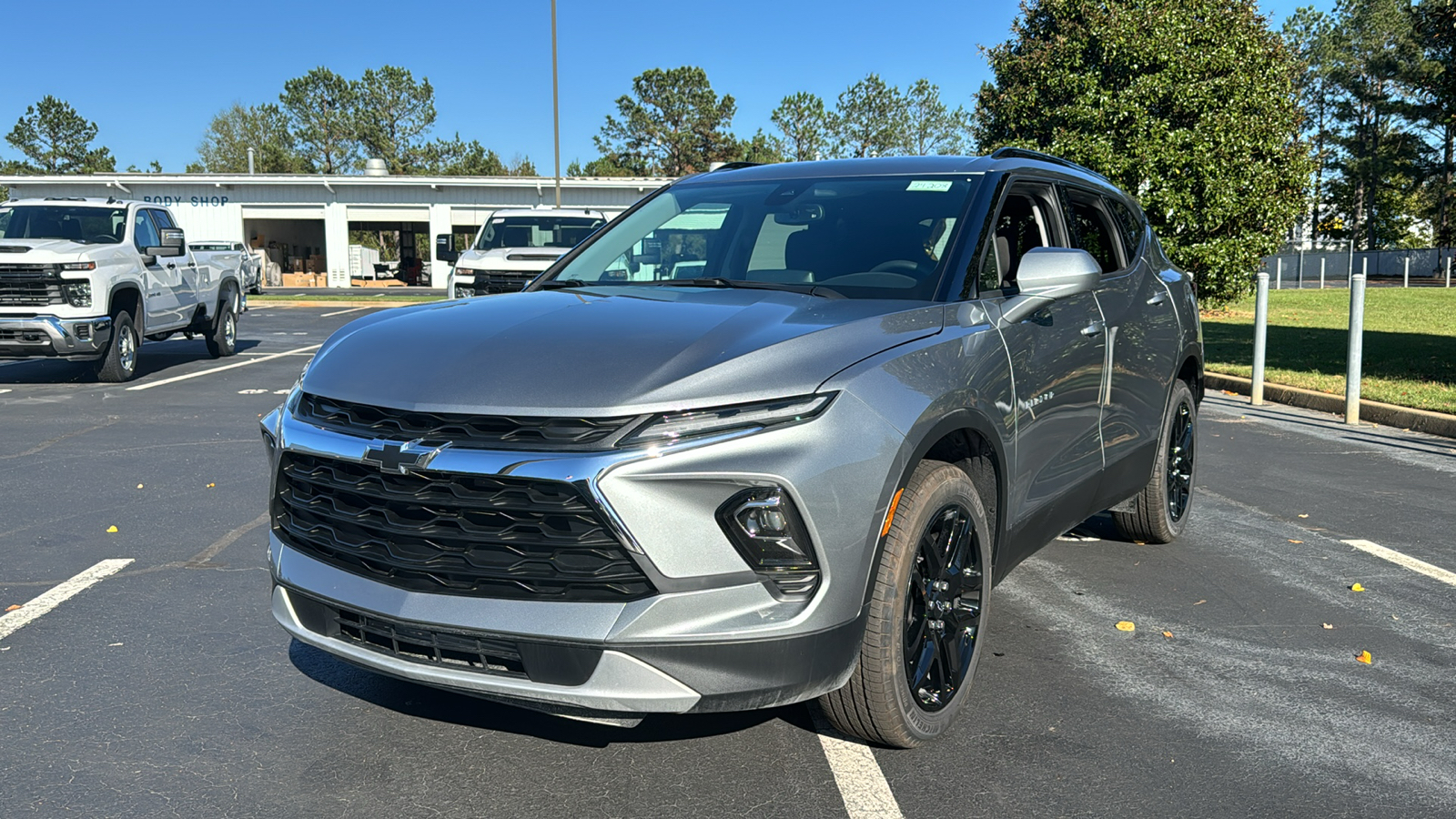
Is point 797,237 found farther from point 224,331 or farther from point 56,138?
point 56,138

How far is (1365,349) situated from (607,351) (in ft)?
51.3

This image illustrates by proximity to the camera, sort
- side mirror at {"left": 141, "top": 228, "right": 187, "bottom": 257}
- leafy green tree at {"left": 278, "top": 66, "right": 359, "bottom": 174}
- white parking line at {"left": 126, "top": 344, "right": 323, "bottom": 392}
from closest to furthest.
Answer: white parking line at {"left": 126, "top": 344, "right": 323, "bottom": 392} < side mirror at {"left": 141, "top": 228, "right": 187, "bottom": 257} < leafy green tree at {"left": 278, "top": 66, "right": 359, "bottom": 174}

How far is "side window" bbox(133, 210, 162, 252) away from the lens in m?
13.9

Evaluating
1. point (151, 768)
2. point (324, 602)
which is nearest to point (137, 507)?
point (151, 768)

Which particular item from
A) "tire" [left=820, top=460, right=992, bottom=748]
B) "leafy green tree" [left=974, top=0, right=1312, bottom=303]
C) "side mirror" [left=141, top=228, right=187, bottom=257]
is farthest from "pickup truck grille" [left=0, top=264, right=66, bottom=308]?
"leafy green tree" [left=974, top=0, right=1312, bottom=303]

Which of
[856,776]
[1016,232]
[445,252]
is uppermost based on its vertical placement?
[445,252]

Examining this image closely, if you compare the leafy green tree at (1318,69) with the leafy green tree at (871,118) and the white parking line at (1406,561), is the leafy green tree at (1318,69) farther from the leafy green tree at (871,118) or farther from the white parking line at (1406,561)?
the white parking line at (1406,561)

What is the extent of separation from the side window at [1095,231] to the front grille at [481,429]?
301 cm

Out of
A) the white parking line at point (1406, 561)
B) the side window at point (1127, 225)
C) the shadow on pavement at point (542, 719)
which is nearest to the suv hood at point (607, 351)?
the shadow on pavement at point (542, 719)

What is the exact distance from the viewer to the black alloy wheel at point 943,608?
11.5 ft

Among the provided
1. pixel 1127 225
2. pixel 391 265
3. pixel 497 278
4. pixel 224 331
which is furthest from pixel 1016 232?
pixel 391 265

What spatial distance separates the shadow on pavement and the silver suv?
1.47 feet

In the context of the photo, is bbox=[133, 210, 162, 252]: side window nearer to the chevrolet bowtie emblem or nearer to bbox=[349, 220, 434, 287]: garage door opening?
the chevrolet bowtie emblem

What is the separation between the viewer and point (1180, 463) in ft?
20.6
